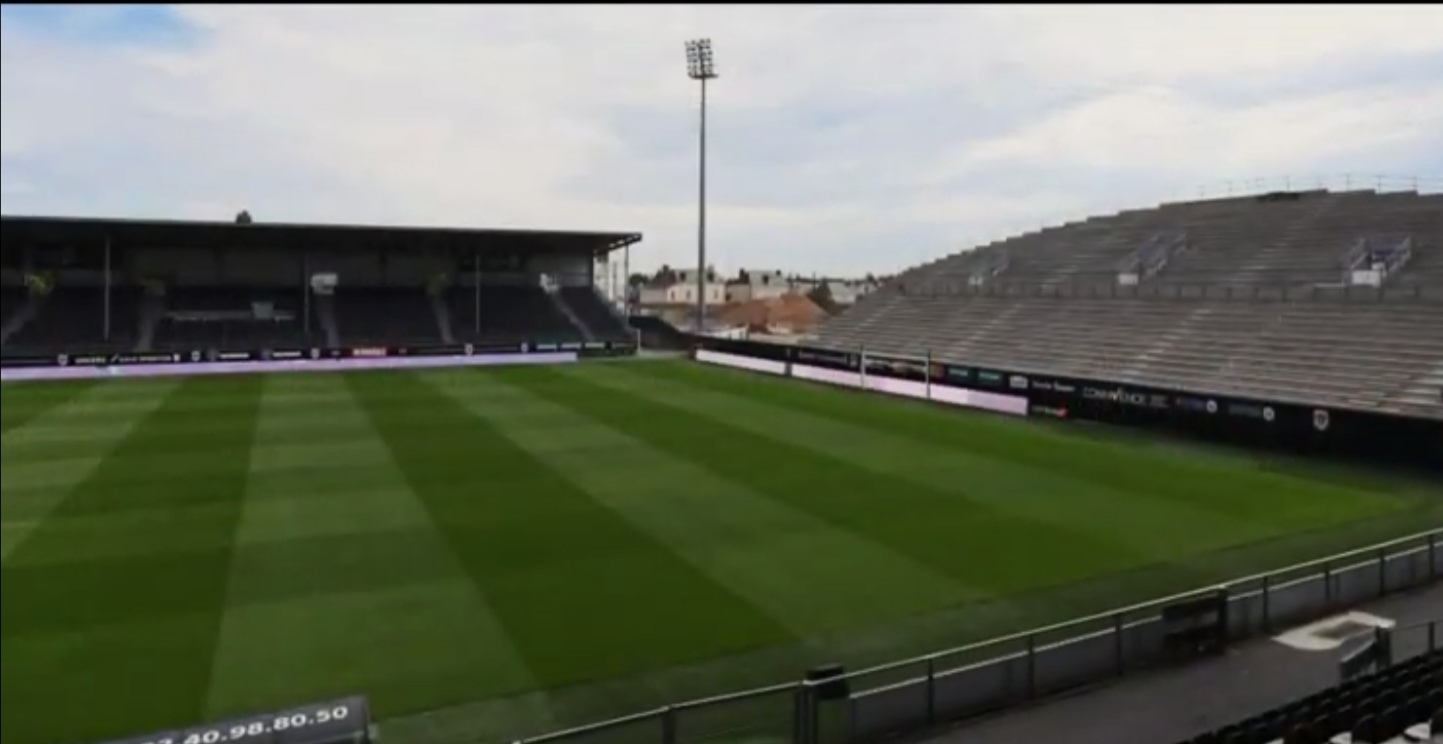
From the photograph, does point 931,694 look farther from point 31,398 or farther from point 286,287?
point 286,287

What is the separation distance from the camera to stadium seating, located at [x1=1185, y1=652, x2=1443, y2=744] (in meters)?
6.83

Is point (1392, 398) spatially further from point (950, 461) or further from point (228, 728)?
point (228, 728)

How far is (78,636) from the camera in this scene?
1048 cm

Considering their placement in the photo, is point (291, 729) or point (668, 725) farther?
point (668, 725)

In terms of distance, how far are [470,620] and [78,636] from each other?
12.3 ft

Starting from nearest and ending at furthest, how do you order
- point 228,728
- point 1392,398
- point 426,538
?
point 228,728
point 426,538
point 1392,398

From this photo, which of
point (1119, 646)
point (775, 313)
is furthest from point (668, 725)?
point (775, 313)

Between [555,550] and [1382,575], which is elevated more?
[1382,575]

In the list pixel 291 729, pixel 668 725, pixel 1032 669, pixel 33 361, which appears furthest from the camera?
pixel 33 361

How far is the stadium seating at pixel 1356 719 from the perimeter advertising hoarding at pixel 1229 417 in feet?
43.2

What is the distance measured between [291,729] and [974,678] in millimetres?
5078

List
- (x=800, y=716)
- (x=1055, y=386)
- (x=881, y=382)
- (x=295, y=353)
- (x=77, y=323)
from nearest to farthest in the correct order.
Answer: (x=800, y=716) → (x=1055, y=386) → (x=881, y=382) → (x=77, y=323) → (x=295, y=353)

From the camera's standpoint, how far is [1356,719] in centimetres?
700

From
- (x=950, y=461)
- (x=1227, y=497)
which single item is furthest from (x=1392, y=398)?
(x=950, y=461)
